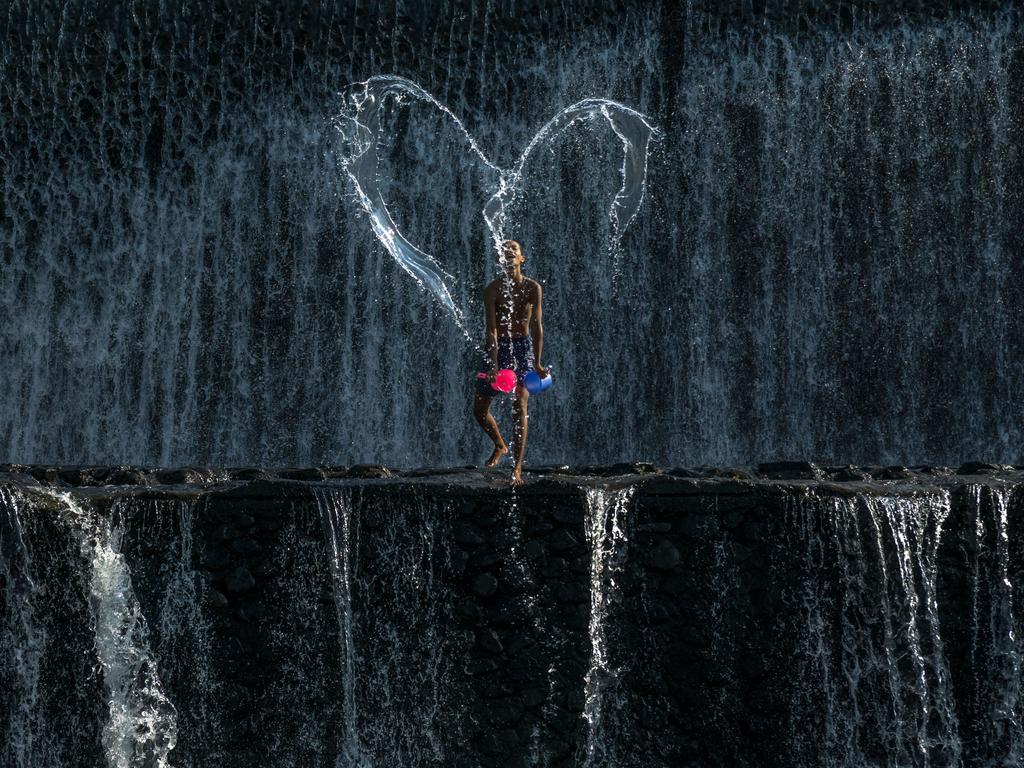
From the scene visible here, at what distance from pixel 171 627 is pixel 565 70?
10.3 metres

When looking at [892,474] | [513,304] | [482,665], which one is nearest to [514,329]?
[513,304]

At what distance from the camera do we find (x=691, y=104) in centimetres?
1744

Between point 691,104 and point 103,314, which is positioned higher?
point 691,104

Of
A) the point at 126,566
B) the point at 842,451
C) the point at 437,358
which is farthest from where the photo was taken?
the point at 437,358

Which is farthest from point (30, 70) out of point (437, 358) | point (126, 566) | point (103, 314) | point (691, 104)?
point (126, 566)

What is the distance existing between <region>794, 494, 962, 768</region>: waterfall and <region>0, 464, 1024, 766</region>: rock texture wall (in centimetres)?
1

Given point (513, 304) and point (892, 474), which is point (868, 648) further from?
point (513, 304)

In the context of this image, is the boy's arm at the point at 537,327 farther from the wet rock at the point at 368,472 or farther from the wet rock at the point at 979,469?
the wet rock at the point at 979,469

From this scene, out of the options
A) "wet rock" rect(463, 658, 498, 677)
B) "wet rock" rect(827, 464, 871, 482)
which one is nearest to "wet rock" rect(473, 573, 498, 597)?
"wet rock" rect(463, 658, 498, 677)

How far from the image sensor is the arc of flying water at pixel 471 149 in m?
17.5

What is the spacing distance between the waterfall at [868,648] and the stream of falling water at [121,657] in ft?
11.2

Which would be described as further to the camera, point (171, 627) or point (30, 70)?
point (30, 70)

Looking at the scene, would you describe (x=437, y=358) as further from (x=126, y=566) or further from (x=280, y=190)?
(x=126, y=566)

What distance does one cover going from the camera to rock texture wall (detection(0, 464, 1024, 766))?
882cm
